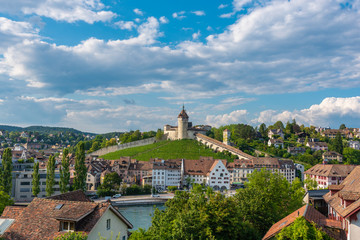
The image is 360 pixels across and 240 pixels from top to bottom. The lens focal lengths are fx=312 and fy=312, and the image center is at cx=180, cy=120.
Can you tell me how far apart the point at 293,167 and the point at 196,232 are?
82821 mm

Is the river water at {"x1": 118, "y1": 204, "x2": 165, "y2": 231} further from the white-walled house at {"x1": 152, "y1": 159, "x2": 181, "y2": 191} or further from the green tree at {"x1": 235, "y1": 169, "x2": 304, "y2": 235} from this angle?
the white-walled house at {"x1": 152, "y1": 159, "x2": 181, "y2": 191}

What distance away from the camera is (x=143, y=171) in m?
86.4

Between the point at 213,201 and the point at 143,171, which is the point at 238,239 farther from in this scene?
the point at 143,171

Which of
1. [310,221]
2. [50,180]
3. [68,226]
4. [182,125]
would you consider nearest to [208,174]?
[50,180]

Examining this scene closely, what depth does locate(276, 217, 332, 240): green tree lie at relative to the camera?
14.0 metres

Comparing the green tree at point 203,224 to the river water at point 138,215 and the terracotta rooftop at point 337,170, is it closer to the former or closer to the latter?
the river water at point 138,215

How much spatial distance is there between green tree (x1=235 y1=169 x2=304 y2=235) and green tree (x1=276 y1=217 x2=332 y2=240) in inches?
203

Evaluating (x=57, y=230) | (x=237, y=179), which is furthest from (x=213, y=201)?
(x=237, y=179)

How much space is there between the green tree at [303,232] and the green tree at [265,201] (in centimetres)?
517

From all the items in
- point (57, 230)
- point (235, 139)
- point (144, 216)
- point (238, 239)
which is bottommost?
point (144, 216)

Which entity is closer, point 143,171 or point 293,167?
point 143,171

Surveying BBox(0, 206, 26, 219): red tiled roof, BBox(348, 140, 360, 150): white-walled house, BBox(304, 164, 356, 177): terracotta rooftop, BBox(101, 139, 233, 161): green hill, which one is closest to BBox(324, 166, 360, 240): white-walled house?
BBox(0, 206, 26, 219): red tiled roof

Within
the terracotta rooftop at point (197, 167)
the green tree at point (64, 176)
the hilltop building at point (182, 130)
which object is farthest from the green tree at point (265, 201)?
the hilltop building at point (182, 130)

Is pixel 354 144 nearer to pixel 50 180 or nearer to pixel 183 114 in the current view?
pixel 183 114
